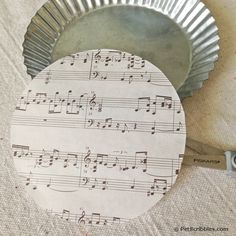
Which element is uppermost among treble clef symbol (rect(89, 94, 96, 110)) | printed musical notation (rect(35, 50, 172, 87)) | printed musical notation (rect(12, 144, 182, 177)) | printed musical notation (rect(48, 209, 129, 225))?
printed musical notation (rect(35, 50, 172, 87))

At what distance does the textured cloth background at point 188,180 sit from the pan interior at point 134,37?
0.06m

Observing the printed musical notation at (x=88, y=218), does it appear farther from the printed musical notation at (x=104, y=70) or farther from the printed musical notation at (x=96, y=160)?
the printed musical notation at (x=104, y=70)

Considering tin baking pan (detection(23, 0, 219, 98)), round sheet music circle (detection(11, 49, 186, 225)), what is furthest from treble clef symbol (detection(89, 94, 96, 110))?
tin baking pan (detection(23, 0, 219, 98))

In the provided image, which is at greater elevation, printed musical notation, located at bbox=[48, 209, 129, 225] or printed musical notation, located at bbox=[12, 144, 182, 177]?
printed musical notation, located at bbox=[12, 144, 182, 177]

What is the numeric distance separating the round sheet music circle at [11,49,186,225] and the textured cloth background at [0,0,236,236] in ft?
0.10

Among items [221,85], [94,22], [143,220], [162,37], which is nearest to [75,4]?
[94,22]

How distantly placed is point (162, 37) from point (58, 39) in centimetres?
18

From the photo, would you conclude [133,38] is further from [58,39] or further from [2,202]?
[2,202]

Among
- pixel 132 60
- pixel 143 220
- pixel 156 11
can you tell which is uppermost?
pixel 156 11

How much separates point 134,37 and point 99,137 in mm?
200

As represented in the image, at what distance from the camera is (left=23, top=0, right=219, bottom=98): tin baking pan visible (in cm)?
63

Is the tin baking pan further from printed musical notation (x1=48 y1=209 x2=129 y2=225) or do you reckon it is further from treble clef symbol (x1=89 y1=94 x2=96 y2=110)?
printed musical notation (x1=48 y1=209 x2=129 y2=225)

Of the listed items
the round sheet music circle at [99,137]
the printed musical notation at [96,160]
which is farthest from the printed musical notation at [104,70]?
the printed musical notation at [96,160]

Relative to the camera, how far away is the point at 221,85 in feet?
2.04
